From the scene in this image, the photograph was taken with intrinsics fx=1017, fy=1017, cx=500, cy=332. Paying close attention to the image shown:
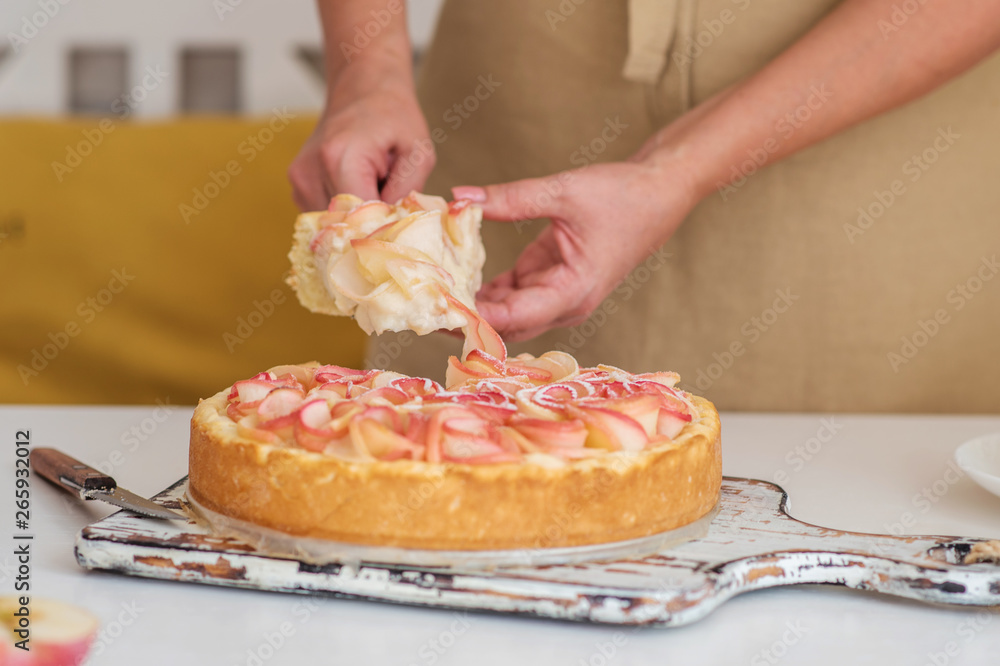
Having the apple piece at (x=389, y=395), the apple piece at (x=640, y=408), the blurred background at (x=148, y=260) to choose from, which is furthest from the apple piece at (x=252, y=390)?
the blurred background at (x=148, y=260)

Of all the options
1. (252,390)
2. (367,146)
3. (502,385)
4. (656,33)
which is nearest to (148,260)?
(367,146)

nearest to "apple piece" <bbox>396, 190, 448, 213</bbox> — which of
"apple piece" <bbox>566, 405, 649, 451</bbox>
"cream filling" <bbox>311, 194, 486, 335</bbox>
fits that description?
"cream filling" <bbox>311, 194, 486, 335</bbox>

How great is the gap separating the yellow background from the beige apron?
46.1 inches

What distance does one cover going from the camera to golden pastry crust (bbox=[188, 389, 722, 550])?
30.8 inches

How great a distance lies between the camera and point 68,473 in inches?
39.6

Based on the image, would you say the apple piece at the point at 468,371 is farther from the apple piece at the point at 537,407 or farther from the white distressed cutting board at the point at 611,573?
the white distressed cutting board at the point at 611,573

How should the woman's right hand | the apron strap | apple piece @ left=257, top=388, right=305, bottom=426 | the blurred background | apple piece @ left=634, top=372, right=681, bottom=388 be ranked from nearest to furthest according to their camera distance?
apple piece @ left=257, top=388, right=305, bottom=426
apple piece @ left=634, top=372, right=681, bottom=388
the woman's right hand
the apron strap
the blurred background

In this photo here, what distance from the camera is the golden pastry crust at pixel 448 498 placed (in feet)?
2.56

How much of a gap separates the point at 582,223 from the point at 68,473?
681 millimetres

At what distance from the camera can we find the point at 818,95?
53.9 inches

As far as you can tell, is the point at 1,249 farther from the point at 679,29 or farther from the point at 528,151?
the point at 679,29

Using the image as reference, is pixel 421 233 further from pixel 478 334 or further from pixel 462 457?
pixel 462 457

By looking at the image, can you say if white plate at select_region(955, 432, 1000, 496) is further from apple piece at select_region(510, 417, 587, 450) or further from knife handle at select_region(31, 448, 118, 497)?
knife handle at select_region(31, 448, 118, 497)

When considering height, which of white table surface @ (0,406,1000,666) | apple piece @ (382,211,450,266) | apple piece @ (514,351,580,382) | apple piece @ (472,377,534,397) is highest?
apple piece @ (382,211,450,266)
